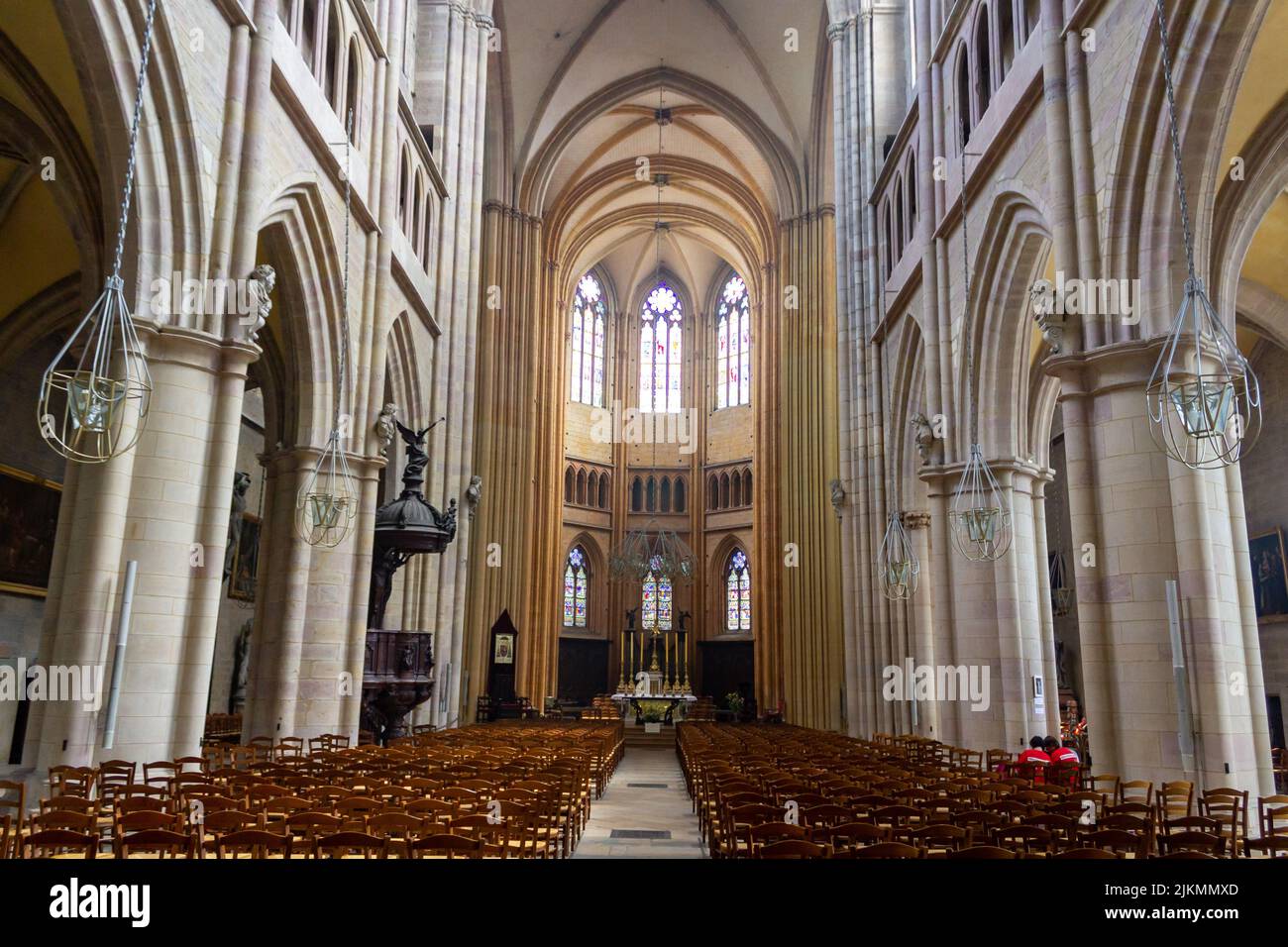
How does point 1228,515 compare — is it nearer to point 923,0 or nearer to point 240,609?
point 923,0

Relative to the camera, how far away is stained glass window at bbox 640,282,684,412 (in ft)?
160

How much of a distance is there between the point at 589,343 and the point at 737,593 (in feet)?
45.8

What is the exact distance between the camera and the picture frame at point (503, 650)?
2970 cm

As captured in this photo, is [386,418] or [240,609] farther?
[240,609]

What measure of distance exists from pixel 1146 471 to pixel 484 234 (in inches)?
1034

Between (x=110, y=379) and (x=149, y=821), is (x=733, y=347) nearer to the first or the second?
(x=110, y=379)

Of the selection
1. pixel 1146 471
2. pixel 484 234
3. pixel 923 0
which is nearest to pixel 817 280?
pixel 484 234

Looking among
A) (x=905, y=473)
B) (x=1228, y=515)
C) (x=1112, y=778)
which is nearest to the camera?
(x=1112, y=778)

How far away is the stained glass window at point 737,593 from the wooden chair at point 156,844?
40269 millimetres

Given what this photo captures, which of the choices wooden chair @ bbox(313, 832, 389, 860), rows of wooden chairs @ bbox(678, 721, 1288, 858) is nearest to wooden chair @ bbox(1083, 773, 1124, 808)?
rows of wooden chairs @ bbox(678, 721, 1288, 858)

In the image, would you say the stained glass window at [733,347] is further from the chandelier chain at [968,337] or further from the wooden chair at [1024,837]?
the wooden chair at [1024,837]

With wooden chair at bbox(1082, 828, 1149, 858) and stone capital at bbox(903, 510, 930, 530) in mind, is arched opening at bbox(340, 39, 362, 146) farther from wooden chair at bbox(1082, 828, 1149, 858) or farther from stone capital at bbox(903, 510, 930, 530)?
wooden chair at bbox(1082, 828, 1149, 858)

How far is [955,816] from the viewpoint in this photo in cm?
645

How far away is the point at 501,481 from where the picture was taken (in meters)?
32.4
